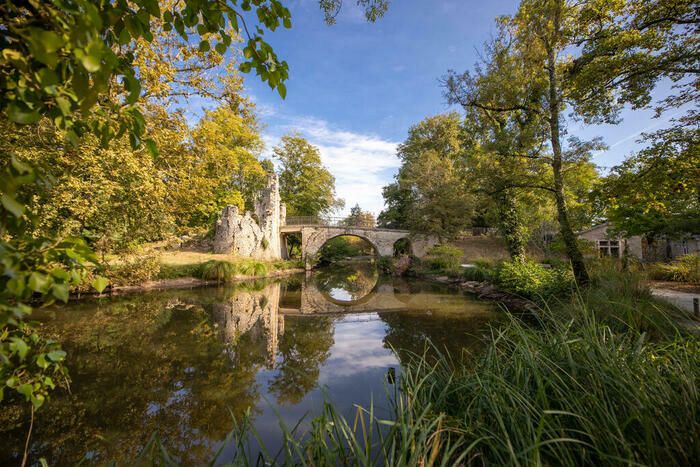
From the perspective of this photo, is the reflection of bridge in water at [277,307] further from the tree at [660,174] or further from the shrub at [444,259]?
the tree at [660,174]

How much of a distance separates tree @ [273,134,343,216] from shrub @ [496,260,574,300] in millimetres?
23227

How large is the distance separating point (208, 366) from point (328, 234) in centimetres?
2319

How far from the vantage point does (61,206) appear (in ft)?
21.1

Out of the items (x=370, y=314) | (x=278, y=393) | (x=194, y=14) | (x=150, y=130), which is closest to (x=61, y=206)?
(x=150, y=130)

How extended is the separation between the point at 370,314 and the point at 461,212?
13481 millimetres

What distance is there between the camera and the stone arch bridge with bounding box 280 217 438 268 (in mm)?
27125

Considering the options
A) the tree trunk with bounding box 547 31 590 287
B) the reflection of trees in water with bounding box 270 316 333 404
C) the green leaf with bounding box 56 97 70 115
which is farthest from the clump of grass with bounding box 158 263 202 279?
the tree trunk with bounding box 547 31 590 287

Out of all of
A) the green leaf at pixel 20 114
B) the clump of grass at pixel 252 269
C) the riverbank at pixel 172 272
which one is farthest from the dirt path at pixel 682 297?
the clump of grass at pixel 252 269

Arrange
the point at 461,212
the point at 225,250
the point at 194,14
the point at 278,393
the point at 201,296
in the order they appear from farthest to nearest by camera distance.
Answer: the point at 225,250 → the point at 461,212 → the point at 201,296 → the point at 278,393 → the point at 194,14

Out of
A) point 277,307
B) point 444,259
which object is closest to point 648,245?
point 444,259

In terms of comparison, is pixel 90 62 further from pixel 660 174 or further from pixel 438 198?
pixel 438 198

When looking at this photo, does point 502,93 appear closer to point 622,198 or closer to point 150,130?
point 622,198

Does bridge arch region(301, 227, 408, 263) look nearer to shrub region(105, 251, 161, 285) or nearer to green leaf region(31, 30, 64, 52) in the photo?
shrub region(105, 251, 161, 285)

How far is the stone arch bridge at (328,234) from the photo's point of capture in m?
27.1
